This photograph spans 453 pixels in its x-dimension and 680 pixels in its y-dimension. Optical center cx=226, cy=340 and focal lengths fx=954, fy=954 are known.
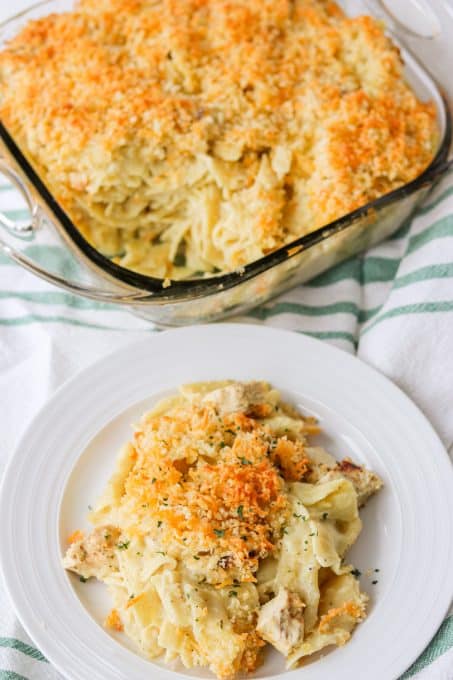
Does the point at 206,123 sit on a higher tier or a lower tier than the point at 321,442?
higher

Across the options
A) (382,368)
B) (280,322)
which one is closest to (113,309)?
(280,322)

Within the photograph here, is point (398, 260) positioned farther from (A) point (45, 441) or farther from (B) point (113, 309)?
(A) point (45, 441)

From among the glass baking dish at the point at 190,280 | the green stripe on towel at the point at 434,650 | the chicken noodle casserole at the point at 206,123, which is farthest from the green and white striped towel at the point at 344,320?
the green stripe on towel at the point at 434,650

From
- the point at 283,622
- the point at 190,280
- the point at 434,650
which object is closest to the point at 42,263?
the point at 190,280

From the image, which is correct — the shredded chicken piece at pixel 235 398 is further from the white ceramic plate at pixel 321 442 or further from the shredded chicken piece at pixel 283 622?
the shredded chicken piece at pixel 283 622

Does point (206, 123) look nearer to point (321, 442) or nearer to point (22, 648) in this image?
point (321, 442)
